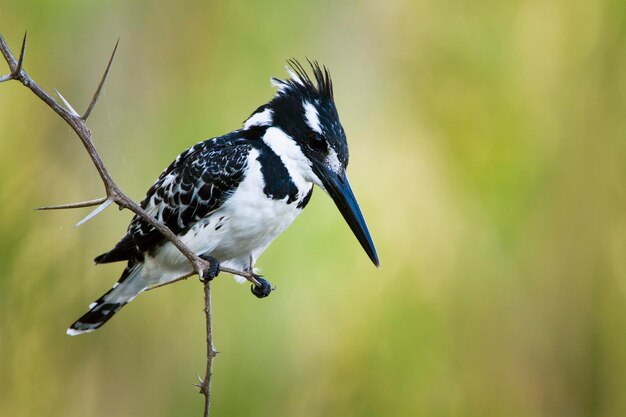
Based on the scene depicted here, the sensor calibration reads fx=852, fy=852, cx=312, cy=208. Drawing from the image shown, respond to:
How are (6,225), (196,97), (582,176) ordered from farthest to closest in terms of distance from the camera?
(582,176) → (196,97) → (6,225)

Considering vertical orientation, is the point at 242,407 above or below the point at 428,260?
below

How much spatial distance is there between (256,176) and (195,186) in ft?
0.48

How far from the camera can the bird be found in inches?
76.5

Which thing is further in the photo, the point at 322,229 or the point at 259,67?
the point at 259,67

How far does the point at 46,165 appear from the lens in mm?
3482

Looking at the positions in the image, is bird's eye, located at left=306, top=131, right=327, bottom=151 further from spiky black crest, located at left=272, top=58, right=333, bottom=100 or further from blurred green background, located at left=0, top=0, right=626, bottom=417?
blurred green background, located at left=0, top=0, right=626, bottom=417

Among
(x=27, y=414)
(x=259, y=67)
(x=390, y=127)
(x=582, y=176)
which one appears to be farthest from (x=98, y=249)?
(x=582, y=176)

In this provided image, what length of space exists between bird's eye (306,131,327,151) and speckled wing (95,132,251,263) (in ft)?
0.52

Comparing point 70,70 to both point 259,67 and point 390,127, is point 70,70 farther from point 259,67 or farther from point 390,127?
point 390,127

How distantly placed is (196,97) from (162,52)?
346mm

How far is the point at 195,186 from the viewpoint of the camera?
2002 millimetres

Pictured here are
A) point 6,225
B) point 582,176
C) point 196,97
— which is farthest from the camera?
point 582,176

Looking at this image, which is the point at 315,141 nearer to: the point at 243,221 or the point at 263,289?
the point at 243,221

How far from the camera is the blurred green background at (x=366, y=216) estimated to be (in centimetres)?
338
